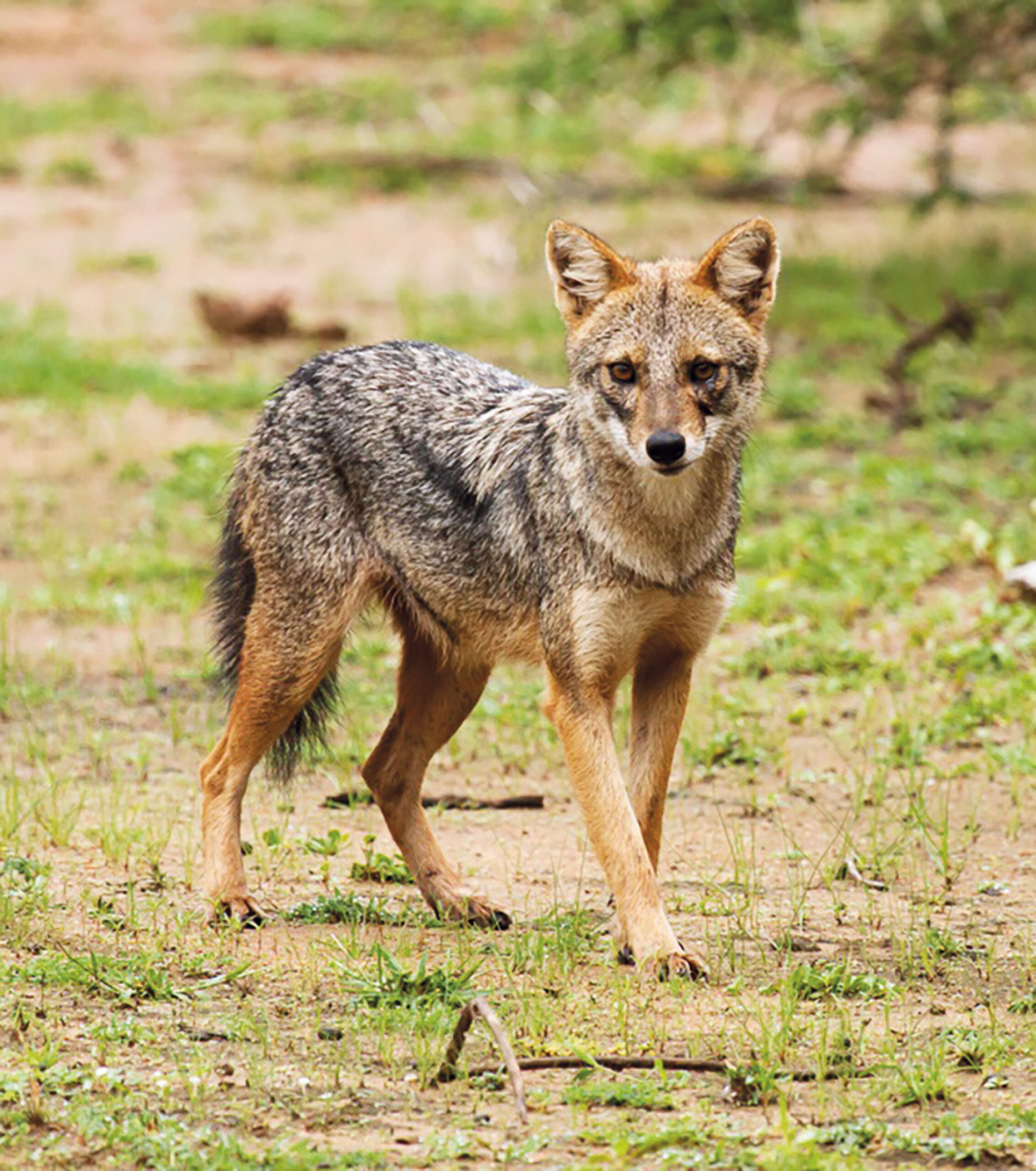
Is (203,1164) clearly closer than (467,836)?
Yes

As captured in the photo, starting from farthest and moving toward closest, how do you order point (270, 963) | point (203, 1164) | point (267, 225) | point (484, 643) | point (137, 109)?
point (137, 109)
point (267, 225)
point (484, 643)
point (270, 963)
point (203, 1164)

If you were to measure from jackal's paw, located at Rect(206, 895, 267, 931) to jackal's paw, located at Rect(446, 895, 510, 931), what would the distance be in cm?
58

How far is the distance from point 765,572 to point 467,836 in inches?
134

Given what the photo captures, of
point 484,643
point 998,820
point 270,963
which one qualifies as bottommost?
point 270,963

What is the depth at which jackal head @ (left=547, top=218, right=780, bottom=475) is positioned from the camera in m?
5.73

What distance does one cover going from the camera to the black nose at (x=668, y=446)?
5.62 metres

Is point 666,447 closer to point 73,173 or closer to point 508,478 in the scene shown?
point 508,478

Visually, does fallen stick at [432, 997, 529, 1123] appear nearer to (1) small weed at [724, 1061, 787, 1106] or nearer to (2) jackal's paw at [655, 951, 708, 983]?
(1) small weed at [724, 1061, 787, 1106]

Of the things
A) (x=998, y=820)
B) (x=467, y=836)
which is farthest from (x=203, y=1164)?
(x=998, y=820)

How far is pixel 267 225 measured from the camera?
17.8 m

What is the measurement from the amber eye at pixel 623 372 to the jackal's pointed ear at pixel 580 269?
30 cm

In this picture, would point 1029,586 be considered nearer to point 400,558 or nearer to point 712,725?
point 712,725

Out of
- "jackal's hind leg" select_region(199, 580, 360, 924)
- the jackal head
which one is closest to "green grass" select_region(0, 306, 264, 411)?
"jackal's hind leg" select_region(199, 580, 360, 924)

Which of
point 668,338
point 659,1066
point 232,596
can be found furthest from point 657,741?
point 232,596
